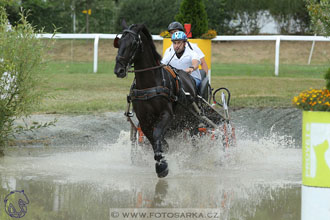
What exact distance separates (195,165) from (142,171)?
882mm

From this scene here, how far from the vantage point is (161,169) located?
8438mm

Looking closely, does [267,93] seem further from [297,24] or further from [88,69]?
[297,24]

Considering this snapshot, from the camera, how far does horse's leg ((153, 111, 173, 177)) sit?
8461 millimetres

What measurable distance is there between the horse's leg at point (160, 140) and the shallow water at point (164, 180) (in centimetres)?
16

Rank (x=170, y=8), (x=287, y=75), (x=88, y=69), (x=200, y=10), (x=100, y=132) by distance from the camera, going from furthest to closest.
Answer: (x=170, y=8)
(x=88, y=69)
(x=287, y=75)
(x=200, y=10)
(x=100, y=132)

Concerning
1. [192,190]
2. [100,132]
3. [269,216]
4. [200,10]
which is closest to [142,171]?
[192,190]

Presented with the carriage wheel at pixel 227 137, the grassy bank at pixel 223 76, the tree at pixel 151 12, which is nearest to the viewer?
the carriage wheel at pixel 227 137

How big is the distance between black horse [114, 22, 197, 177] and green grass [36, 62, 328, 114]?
3.42m

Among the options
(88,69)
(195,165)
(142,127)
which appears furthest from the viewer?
(88,69)

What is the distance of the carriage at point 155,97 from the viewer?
8.52 metres

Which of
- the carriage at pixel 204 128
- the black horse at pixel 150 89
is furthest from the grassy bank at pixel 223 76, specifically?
the black horse at pixel 150 89

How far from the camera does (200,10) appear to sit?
1748 centimetres

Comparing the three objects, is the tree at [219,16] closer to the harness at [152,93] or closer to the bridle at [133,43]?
the harness at [152,93]

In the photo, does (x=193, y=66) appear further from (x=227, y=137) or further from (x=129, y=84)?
(x=129, y=84)
